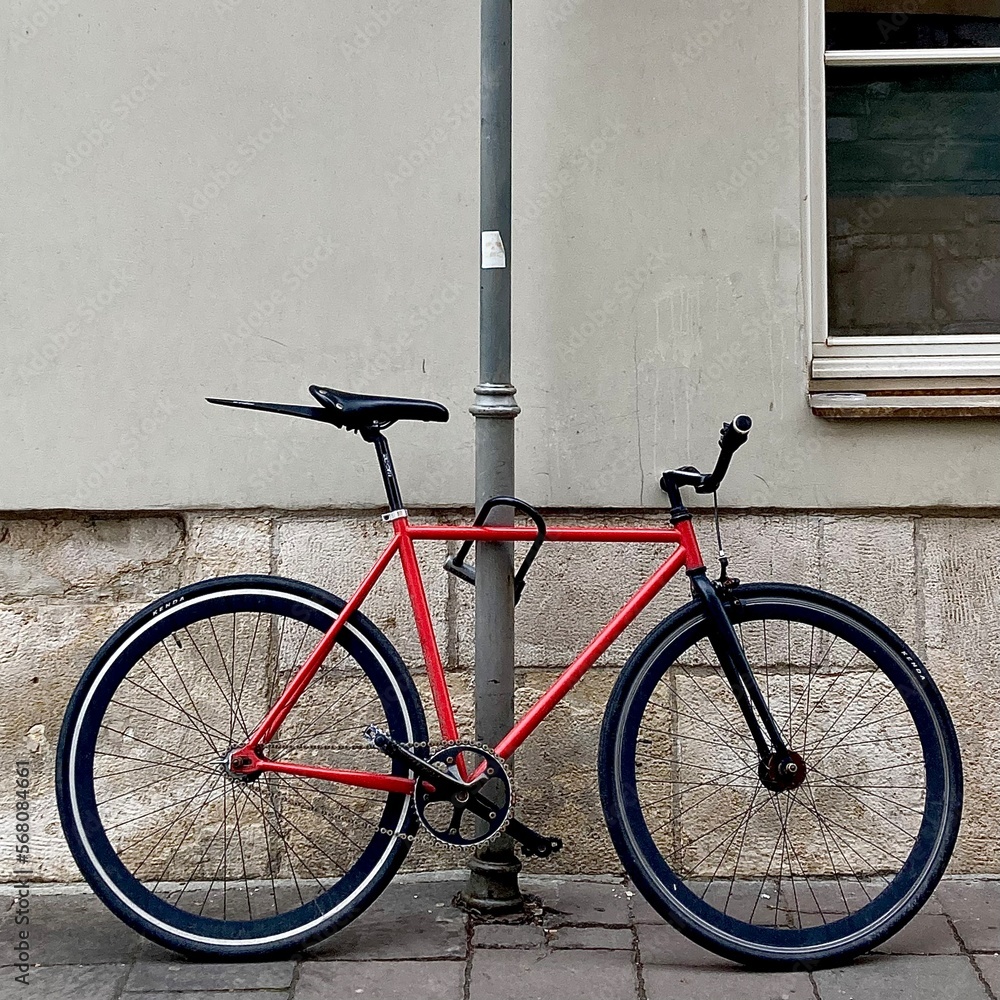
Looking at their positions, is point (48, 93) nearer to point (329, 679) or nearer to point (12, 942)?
point (329, 679)

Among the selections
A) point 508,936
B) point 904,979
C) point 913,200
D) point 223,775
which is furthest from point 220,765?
point 913,200

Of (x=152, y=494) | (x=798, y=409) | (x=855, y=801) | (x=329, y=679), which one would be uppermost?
(x=798, y=409)

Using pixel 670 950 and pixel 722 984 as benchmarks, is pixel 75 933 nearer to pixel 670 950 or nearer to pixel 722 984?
pixel 670 950

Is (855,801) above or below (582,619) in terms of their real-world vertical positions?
below

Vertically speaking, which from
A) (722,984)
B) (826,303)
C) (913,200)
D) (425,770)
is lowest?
(722,984)

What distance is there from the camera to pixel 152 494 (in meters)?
3.83

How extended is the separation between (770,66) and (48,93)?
6.84ft

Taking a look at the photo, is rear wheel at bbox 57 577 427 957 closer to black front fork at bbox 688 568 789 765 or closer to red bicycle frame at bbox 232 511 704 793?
red bicycle frame at bbox 232 511 704 793

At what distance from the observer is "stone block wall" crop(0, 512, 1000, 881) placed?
151 inches

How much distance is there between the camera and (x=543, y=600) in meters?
3.86

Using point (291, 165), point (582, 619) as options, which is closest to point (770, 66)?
point (291, 165)

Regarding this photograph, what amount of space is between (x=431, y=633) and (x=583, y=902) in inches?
36.7

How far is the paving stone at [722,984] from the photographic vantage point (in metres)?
3.16

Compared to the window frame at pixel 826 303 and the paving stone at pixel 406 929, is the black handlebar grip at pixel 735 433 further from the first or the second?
the paving stone at pixel 406 929
